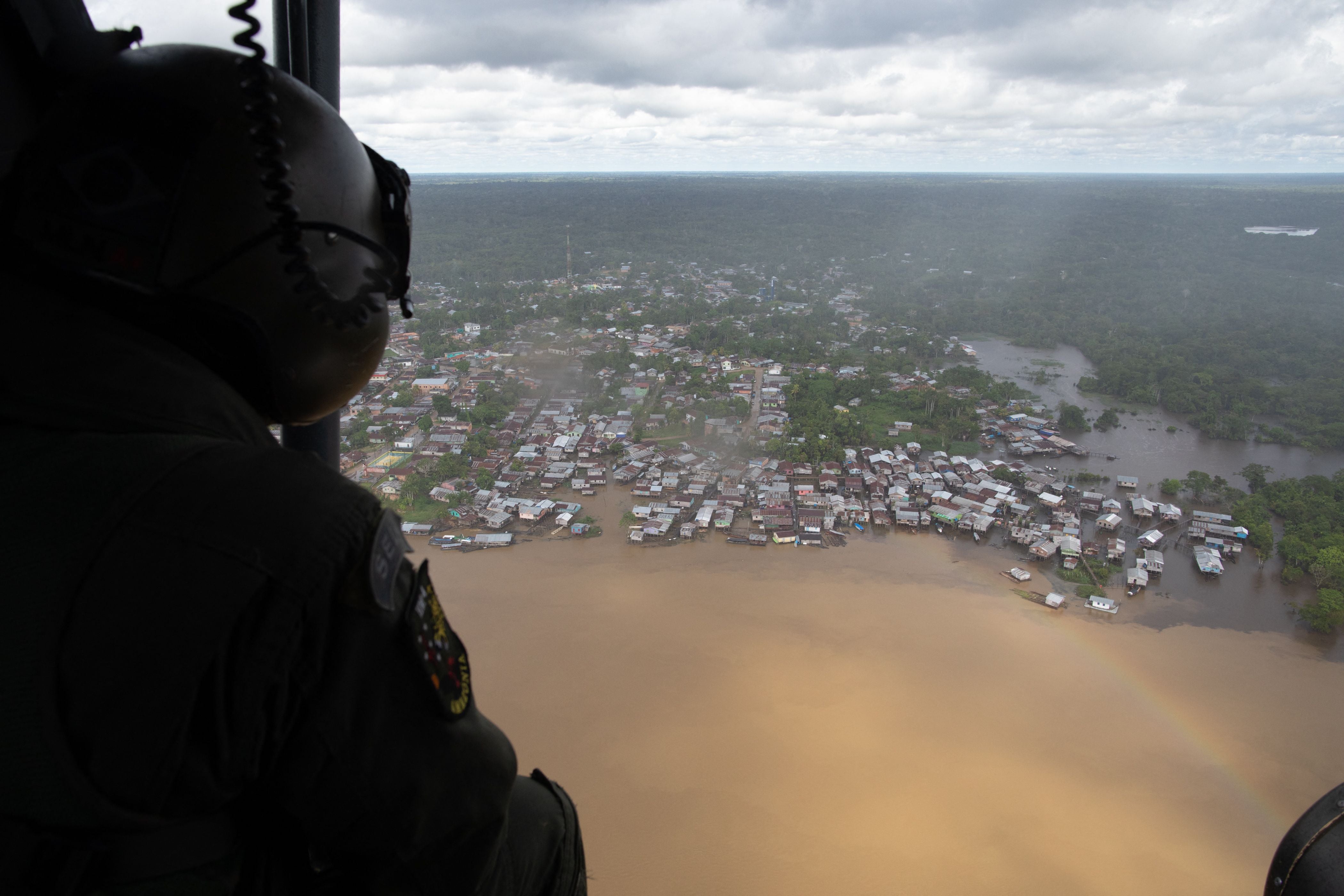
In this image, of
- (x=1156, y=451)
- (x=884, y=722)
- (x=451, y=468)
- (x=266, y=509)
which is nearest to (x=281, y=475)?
(x=266, y=509)

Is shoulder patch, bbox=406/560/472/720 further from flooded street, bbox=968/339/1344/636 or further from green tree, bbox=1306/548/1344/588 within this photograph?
green tree, bbox=1306/548/1344/588

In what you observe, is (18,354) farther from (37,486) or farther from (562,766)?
(562,766)

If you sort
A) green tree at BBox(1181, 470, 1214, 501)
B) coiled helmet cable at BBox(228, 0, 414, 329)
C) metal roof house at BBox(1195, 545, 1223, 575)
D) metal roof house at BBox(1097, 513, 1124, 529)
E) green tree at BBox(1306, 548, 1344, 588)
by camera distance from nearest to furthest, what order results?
coiled helmet cable at BBox(228, 0, 414, 329)
green tree at BBox(1306, 548, 1344, 588)
metal roof house at BBox(1195, 545, 1223, 575)
metal roof house at BBox(1097, 513, 1124, 529)
green tree at BBox(1181, 470, 1214, 501)

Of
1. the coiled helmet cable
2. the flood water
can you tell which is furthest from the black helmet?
the flood water

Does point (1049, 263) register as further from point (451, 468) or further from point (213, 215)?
point (213, 215)

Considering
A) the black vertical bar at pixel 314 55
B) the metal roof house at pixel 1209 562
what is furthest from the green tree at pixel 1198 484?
the black vertical bar at pixel 314 55
